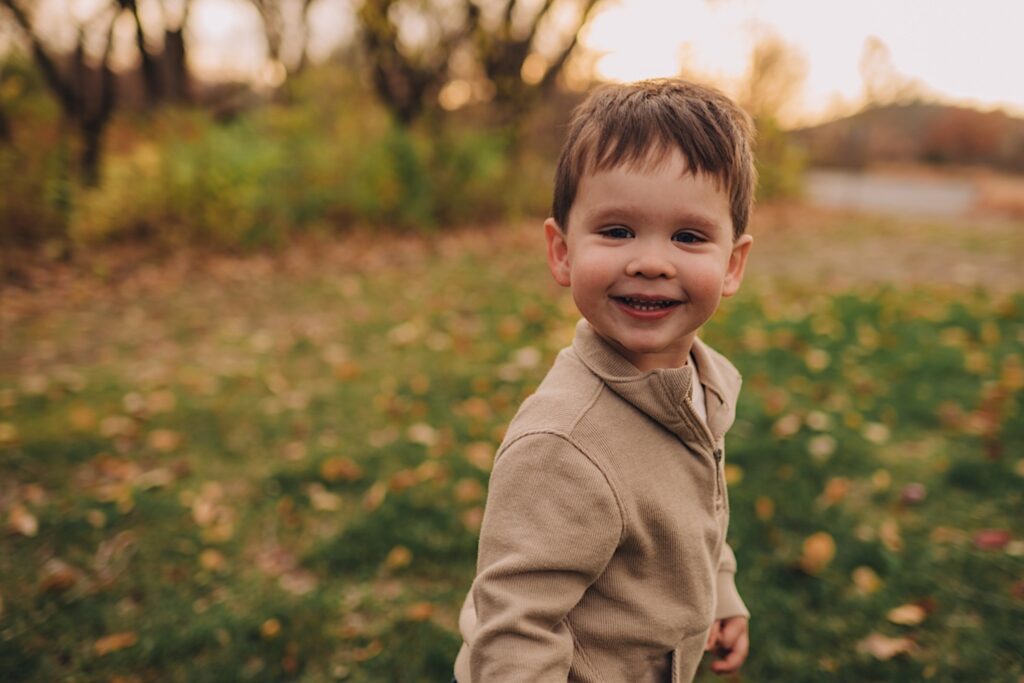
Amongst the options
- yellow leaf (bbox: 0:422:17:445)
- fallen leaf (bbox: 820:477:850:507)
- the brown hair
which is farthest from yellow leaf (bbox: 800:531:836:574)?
yellow leaf (bbox: 0:422:17:445)

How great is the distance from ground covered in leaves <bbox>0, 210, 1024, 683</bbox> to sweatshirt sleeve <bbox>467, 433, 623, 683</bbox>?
1363mm

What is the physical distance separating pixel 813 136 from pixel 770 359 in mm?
19694

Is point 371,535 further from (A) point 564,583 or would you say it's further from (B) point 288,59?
(B) point 288,59

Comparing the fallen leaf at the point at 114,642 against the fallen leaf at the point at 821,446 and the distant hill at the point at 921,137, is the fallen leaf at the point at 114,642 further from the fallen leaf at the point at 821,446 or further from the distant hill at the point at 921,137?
the distant hill at the point at 921,137

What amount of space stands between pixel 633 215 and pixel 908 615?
2014 mm

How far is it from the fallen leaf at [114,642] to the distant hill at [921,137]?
865 inches

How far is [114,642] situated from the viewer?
2.34m

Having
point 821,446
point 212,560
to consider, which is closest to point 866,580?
point 821,446

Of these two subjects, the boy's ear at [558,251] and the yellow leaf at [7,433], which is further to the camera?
the yellow leaf at [7,433]

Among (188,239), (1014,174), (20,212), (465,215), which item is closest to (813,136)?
(1014,174)

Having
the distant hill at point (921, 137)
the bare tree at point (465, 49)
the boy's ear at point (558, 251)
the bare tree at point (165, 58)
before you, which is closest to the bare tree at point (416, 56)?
the bare tree at point (465, 49)

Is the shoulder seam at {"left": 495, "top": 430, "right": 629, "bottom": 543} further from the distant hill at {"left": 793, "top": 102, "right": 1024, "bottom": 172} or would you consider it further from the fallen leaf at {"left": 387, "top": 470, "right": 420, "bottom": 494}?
the distant hill at {"left": 793, "top": 102, "right": 1024, "bottom": 172}

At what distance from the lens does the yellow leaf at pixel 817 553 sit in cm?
261

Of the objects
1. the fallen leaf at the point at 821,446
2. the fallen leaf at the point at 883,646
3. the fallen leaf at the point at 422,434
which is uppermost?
the fallen leaf at the point at 883,646
